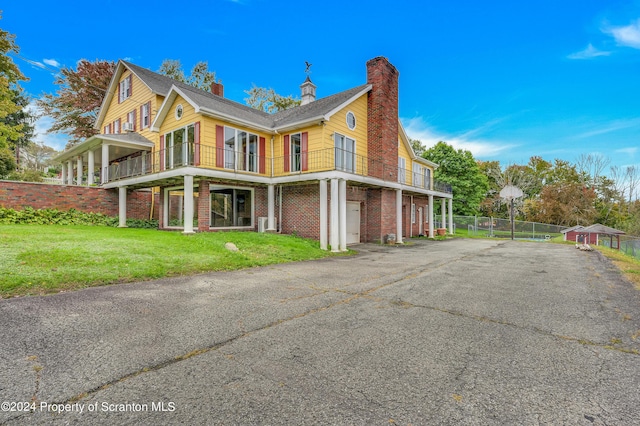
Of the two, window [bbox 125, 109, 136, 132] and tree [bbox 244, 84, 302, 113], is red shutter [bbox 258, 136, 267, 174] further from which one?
tree [bbox 244, 84, 302, 113]

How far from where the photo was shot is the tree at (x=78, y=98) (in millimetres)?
24188

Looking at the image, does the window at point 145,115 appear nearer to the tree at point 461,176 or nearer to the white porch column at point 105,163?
the white porch column at point 105,163

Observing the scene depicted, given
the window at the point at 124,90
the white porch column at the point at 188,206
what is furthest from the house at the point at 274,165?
the window at the point at 124,90

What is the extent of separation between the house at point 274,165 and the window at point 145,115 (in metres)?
0.14

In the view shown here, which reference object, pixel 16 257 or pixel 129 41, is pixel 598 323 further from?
pixel 129 41

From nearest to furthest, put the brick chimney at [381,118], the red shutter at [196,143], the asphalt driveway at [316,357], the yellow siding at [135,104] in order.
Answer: the asphalt driveway at [316,357] → the red shutter at [196,143] → the brick chimney at [381,118] → the yellow siding at [135,104]

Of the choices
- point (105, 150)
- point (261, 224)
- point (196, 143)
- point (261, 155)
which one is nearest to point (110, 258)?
point (196, 143)

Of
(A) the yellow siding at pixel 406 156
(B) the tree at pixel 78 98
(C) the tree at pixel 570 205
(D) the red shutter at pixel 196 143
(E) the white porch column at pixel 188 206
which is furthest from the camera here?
(C) the tree at pixel 570 205

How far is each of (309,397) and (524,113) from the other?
37.2 m

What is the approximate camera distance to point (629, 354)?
10.00 feet

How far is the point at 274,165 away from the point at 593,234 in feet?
82.1

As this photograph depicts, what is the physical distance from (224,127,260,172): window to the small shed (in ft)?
73.4

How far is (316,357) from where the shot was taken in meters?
2.85

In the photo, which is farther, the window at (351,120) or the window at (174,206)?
the window at (174,206)
